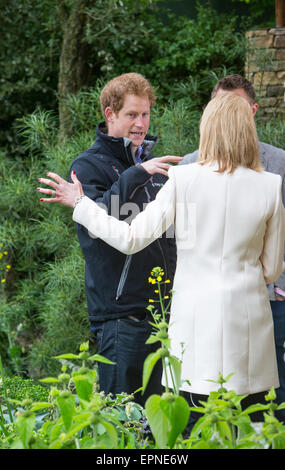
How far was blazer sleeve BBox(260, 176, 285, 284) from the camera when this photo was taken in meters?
2.02

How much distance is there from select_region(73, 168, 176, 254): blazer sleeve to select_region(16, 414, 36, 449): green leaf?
38.4 inches

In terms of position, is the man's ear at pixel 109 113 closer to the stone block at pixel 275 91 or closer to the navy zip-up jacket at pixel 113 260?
the navy zip-up jacket at pixel 113 260

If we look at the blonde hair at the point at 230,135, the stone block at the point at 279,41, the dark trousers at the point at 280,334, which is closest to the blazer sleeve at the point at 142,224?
the blonde hair at the point at 230,135

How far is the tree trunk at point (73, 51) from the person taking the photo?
22.1 feet

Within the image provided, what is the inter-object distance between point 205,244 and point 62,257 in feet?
12.3

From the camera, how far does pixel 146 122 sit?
9.44 ft

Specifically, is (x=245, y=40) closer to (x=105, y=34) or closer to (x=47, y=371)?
(x=105, y=34)

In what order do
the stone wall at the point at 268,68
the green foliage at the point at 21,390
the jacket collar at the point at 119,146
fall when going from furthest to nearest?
the stone wall at the point at 268,68 < the jacket collar at the point at 119,146 < the green foliage at the point at 21,390

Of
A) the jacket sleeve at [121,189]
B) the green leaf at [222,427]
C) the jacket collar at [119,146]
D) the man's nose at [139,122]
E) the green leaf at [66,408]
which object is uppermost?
the man's nose at [139,122]

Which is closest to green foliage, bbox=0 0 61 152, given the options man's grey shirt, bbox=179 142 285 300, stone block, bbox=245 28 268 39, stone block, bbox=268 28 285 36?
stone block, bbox=245 28 268 39

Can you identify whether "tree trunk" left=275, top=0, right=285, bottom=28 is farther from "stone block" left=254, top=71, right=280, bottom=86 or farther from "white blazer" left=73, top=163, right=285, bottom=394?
"white blazer" left=73, top=163, right=285, bottom=394

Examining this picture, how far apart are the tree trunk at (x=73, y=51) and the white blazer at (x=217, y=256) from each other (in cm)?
493

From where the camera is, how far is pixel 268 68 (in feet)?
20.7
